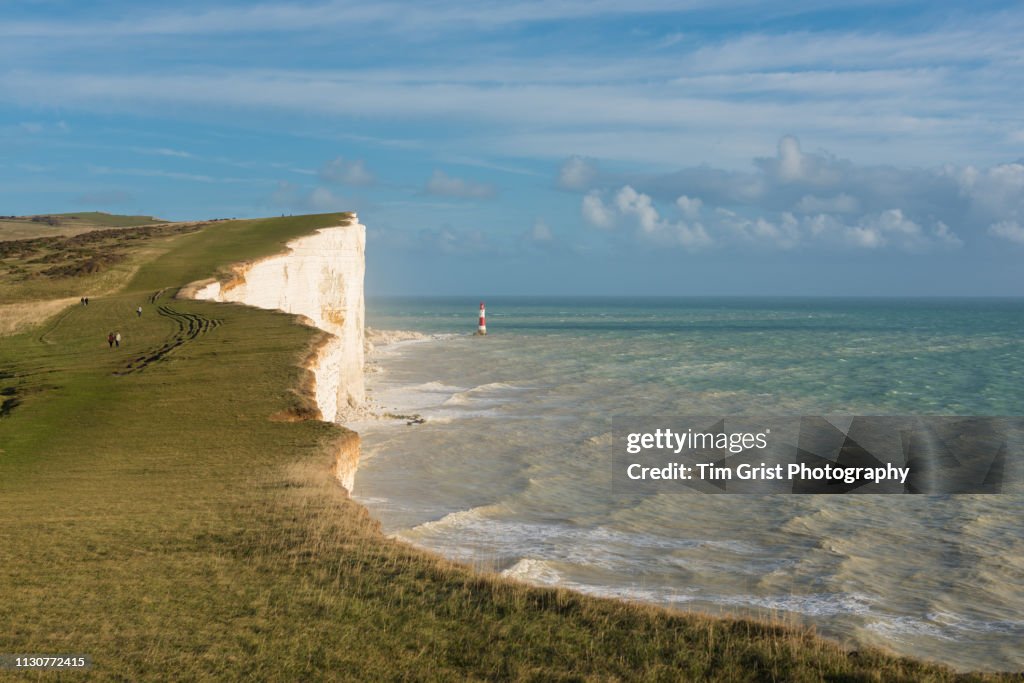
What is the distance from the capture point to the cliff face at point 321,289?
38.2m

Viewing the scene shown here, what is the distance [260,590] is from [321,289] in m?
32.9

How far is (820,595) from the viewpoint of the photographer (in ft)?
50.8

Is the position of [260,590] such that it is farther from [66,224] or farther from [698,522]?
[66,224]

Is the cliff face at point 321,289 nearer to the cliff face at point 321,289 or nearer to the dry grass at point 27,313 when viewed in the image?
the cliff face at point 321,289

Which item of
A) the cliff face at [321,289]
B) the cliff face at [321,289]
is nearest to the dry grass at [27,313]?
the cliff face at [321,289]

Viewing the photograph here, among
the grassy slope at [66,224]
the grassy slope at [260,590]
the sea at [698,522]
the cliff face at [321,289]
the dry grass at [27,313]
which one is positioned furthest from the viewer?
the grassy slope at [66,224]

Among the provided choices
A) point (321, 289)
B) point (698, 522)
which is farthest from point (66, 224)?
point (698, 522)

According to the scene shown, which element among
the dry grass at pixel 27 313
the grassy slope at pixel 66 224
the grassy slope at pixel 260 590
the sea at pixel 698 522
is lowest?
the sea at pixel 698 522

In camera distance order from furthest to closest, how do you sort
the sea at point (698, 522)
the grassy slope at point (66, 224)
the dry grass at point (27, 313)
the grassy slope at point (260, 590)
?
the grassy slope at point (66, 224) < the dry grass at point (27, 313) < the sea at point (698, 522) < the grassy slope at point (260, 590)

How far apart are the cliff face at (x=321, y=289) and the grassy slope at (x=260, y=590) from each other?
56.6 feet

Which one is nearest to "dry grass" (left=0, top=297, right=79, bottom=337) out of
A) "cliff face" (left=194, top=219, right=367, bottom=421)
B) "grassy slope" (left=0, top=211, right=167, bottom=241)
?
"cliff face" (left=194, top=219, right=367, bottom=421)

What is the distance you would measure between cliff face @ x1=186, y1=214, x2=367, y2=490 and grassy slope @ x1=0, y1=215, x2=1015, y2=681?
17241mm

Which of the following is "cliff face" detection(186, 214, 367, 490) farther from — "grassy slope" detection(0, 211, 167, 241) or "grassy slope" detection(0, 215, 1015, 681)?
"grassy slope" detection(0, 211, 167, 241)

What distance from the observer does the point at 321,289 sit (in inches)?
1681
